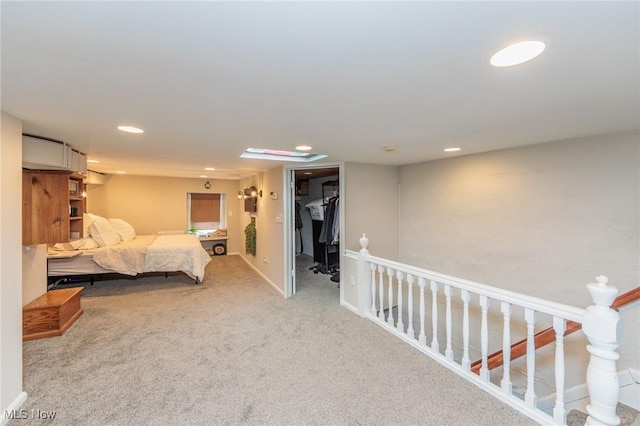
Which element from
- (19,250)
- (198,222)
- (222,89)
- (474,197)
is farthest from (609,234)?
(198,222)

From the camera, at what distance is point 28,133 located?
2.27 meters

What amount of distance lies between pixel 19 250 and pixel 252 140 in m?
1.90

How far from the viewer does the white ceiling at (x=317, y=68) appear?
859 millimetres

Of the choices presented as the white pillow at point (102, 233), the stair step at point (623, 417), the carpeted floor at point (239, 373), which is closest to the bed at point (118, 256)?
the white pillow at point (102, 233)

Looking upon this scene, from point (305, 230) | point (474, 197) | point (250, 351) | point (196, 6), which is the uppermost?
point (196, 6)

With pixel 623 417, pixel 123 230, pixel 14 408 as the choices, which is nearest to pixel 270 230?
pixel 123 230

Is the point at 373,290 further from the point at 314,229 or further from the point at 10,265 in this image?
the point at 314,229

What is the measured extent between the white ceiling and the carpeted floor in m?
1.99

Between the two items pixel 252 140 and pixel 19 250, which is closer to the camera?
pixel 19 250

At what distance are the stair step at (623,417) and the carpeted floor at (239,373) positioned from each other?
1.48 ft

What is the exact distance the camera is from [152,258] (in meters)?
4.54

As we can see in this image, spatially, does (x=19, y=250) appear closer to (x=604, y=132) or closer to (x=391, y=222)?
(x=391, y=222)

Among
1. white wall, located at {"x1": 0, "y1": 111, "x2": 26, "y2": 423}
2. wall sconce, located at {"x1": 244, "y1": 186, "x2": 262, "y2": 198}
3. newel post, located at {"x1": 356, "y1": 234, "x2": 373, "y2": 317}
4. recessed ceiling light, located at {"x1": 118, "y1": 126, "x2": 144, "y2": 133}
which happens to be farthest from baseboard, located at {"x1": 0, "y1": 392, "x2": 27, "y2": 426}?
wall sconce, located at {"x1": 244, "y1": 186, "x2": 262, "y2": 198}

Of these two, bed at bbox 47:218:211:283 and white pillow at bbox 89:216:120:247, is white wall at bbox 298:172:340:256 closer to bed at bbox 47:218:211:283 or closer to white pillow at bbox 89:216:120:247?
bed at bbox 47:218:211:283
